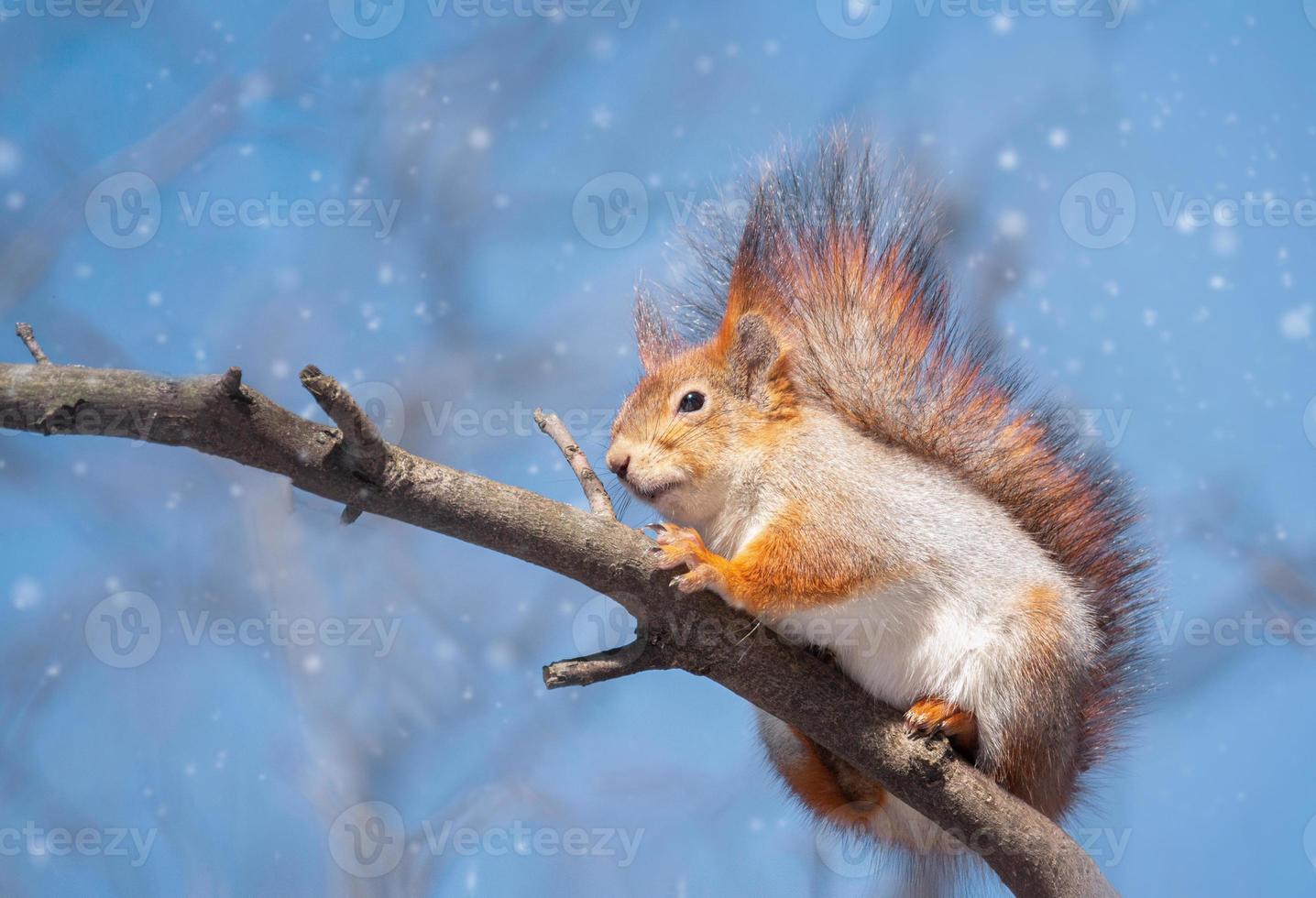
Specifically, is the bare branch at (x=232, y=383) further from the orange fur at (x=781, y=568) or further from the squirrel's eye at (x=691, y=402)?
the squirrel's eye at (x=691, y=402)

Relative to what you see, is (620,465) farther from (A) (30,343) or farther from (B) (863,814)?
(A) (30,343)

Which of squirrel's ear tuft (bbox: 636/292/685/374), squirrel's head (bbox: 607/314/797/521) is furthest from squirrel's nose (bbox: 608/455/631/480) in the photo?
squirrel's ear tuft (bbox: 636/292/685/374)

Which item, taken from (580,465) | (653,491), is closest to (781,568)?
(653,491)

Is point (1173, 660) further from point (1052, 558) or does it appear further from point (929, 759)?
point (929, 759)

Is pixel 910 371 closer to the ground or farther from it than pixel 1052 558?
farther from it

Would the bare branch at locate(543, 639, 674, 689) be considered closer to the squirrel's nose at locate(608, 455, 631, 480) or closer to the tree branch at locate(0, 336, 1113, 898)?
the tree branch at locate(0, 336, 1113, 898)

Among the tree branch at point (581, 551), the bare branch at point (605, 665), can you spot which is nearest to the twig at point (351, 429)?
the tree branch at point (581, 551)

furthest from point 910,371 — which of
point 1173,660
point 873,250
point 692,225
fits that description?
point 1173,660
